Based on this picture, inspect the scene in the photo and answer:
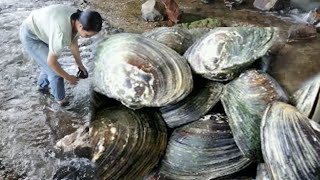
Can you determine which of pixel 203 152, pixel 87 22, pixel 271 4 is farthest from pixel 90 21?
pixel 271 4

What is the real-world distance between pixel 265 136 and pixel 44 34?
164 centimetres

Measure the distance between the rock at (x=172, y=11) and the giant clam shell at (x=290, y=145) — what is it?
77.9 inches

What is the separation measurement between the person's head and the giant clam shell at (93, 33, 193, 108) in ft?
1.23

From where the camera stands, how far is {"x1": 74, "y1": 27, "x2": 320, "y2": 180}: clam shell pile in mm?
3508

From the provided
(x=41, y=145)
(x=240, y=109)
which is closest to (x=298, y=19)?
(x=240, y=109)

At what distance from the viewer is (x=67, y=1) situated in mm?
5516

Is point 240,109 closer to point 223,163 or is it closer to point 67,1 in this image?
point 223,163

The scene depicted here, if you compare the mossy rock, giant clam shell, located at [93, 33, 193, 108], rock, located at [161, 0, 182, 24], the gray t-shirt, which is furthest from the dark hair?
rock, located at [161, 0, 182, 24]

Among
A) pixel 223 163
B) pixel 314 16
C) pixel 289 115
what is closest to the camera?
pixel 289 115

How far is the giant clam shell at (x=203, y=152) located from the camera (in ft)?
11.8

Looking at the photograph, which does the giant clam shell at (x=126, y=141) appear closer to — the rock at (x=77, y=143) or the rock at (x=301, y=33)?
the rock at (x=77, y=143)

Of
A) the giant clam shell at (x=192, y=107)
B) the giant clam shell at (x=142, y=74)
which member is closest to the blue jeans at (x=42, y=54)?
the giant clam shell at (x=142, y=74)

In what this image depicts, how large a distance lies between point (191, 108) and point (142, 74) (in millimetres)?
438

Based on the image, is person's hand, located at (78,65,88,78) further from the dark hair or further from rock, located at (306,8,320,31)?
rock, located at (306,8,320,31)
